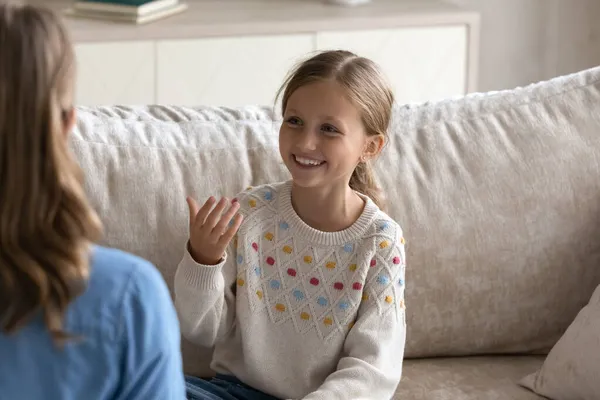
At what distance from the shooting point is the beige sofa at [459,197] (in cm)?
193

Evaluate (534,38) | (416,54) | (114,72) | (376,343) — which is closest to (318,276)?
(376,343)

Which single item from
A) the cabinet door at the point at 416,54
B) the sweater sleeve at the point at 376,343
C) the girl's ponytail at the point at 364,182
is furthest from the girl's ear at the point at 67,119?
the cabinet door at the point at 416,54

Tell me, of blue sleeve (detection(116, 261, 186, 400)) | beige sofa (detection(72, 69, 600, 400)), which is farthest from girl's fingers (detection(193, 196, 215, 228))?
blue sleeve (detection(116, 261, 186, 400))

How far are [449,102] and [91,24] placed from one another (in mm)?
1548

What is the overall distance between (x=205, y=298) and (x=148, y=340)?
602mm

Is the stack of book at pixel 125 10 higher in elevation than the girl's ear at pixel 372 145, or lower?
higher

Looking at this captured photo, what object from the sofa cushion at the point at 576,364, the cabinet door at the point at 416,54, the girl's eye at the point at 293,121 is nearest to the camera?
the girl's eye at the point at 293,121

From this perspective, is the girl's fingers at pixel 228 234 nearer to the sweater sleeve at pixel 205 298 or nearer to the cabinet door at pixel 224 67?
the sweater sleeve at pixel 205 298

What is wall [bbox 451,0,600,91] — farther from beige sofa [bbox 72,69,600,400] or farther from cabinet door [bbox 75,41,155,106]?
beige sofa [bbox 72,69,600,400]

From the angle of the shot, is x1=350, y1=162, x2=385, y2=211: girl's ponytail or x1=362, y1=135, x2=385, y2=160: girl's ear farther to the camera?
x1=350, y1=162, x2=385, y2=211: girl's ponytail

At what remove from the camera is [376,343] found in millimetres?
1686

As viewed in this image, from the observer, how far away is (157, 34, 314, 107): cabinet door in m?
3.32

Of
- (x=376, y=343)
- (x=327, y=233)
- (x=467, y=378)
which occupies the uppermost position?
(x=327, y=233)

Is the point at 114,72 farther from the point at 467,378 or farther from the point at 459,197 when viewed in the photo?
the point at 467,378
